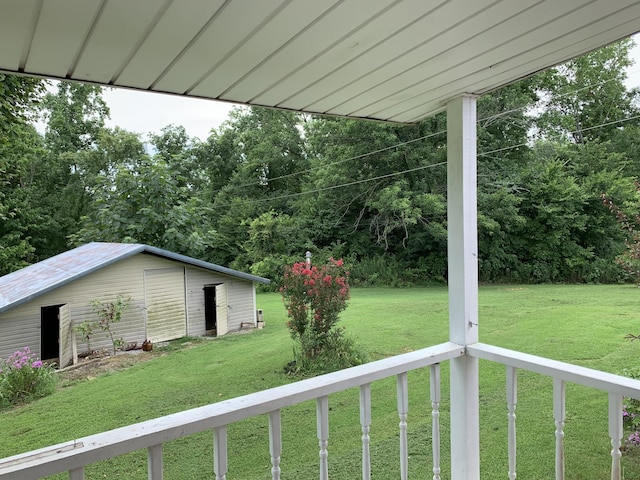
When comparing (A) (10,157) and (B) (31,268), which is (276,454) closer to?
(B) (31,268)

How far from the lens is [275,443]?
2.90 feet

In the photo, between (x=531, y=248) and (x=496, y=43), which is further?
(x=531, y=248)

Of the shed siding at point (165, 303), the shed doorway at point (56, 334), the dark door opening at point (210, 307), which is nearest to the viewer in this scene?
the shed doorway at point (56, 334)

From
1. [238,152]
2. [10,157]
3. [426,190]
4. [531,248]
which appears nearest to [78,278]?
[10,157]

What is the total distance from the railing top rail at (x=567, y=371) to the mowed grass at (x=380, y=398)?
1.60 meters

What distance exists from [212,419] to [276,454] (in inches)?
6.7

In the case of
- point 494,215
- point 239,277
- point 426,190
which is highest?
point 426,190

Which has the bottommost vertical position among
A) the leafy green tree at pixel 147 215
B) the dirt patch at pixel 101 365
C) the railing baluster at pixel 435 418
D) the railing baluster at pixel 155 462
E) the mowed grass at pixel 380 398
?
the dirt patch at pixel 101 365

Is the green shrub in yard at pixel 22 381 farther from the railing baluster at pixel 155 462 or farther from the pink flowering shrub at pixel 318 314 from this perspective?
the railing baluster at pixel 155 462

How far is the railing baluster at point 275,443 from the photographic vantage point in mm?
869

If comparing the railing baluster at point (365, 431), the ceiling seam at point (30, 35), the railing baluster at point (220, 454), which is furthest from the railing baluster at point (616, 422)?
the ceiling seam at point (30, 35)

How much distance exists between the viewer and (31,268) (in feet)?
20.7

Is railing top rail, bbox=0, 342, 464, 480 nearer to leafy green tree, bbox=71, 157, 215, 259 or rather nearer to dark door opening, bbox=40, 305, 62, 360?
dark door opening, bbox=40, 305, 62, 360

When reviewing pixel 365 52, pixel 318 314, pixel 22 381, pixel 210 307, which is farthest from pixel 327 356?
pixel 365 52
